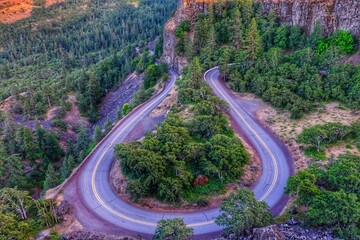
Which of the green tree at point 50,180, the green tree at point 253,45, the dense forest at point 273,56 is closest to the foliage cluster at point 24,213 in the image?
the green tree at point 50,180

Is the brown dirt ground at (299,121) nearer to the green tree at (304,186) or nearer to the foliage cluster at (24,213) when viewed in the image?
the green tree at (304,186)

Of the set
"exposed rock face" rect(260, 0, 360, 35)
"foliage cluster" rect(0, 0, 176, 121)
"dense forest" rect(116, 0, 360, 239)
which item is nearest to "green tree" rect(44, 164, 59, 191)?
"dense forest" rect(116, 0, 360, 239)

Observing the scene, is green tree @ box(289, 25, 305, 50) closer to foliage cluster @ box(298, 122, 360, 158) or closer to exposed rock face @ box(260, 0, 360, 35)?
exposed rock face @ box(260, 0, 360, 35)

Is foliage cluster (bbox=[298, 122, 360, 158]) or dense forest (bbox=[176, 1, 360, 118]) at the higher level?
dense forest (bbox=[176, 1, 360, 118])

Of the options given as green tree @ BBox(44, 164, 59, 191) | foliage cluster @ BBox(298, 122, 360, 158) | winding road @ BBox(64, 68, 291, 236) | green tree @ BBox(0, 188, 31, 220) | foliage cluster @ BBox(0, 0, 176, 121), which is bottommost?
foliage cluster @ BBox(0, 0, 176, 121)

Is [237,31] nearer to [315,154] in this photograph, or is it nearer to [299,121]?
[299,121]

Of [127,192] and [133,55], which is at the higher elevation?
[127,192]

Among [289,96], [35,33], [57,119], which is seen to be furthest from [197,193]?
[35,33]

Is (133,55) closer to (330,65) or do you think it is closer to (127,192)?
(330,65)
